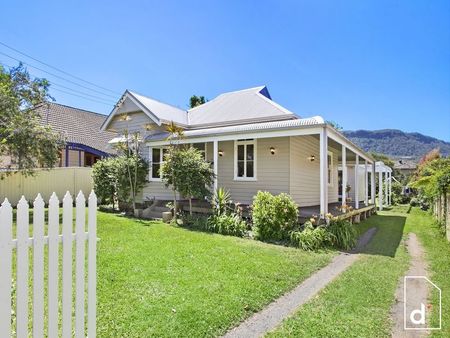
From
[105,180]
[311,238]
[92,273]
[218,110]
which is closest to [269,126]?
[311,238]

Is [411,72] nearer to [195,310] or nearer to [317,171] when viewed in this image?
[317,171]

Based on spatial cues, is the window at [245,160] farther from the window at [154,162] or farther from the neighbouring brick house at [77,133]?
the neighbouring brick house at [77,133]

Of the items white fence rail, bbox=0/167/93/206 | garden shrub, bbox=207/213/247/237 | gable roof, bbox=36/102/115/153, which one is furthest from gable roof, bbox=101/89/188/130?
garden shrub, bbox=207/213/247/237

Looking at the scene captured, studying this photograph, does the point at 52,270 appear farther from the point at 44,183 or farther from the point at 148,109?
the point at 44,183

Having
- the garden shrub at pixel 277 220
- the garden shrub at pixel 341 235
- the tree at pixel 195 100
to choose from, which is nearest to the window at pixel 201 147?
the garden shrub at pixel 277 220

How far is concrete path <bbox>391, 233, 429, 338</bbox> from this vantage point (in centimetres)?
388

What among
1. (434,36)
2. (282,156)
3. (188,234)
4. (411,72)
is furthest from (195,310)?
(411,72)

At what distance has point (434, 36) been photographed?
13156mm

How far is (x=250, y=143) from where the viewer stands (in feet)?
41.8

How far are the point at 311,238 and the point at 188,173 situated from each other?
4959 millimetres

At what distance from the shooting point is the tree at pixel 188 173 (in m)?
11.2

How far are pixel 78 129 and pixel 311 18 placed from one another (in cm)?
1804

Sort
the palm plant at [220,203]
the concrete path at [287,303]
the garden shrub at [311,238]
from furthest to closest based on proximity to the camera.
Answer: the palm plant at [220,203] < the garden shrub at [311,238] < the concrete path at [287,303]

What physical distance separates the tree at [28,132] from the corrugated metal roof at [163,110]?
14.3ft
